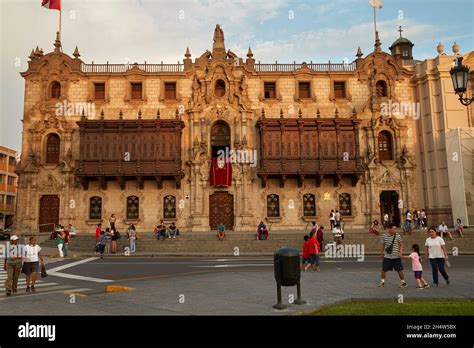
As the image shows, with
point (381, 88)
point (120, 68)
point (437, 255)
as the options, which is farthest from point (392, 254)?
point (120, 68)

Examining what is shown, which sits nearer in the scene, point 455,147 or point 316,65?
point 455,147

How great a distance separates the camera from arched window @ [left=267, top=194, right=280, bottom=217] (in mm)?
32694

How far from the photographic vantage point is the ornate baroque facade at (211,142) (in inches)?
1267

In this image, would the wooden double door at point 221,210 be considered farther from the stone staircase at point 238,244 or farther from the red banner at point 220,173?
the stone staircase at point 238,244

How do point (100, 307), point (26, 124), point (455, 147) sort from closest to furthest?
point (100, 307) → point (455, 147) → point (26, 124)

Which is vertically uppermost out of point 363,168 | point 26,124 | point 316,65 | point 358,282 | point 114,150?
point 316,65

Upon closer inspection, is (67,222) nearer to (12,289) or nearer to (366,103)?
(12,289)

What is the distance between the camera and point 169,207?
32.7 meters

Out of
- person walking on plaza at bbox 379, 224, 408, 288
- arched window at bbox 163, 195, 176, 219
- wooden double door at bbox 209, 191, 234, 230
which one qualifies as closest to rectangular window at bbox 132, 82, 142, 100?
arched window at bbox 163, 195, 176, 219

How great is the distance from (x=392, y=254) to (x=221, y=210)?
2185cm

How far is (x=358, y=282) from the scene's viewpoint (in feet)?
39.8

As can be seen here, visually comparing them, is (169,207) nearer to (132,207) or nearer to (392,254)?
(132,207)

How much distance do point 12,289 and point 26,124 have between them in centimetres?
2622

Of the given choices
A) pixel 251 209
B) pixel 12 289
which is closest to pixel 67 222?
pixel 251 209
